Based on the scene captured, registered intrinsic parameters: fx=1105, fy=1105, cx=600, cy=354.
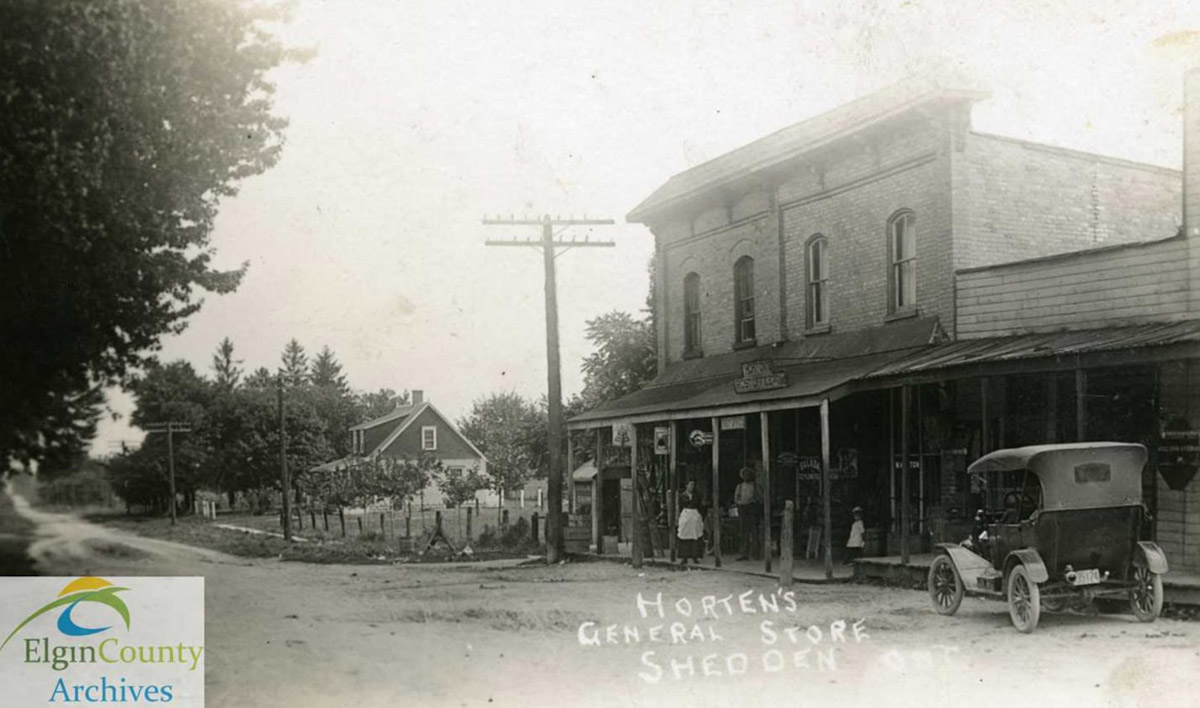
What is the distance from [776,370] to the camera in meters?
14.4

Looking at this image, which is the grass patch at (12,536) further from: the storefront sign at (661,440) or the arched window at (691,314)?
the arched window at (691,314)

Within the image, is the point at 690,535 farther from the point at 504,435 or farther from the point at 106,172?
the point at 106,172

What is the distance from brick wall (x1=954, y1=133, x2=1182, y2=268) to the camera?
1377 centimetres

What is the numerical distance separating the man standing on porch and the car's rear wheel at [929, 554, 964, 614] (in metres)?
5.52

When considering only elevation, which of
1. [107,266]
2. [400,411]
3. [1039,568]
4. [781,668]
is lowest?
[781,668]

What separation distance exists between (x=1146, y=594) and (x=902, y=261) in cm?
626

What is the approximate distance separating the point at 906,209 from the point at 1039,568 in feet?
21.2

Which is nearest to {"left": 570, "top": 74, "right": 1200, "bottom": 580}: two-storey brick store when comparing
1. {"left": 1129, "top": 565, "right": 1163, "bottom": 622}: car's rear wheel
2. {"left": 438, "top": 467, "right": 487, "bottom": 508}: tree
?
{"left": 1129, "top": 565, "right": 1163, "bottom": 622}: car's rear wheel

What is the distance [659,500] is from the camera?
18906mm

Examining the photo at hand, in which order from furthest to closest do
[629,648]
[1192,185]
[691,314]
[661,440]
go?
[661,440] → [691,314] → [1192,185] → [629,648]

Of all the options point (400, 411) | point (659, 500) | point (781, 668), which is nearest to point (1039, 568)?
point (781, 668)

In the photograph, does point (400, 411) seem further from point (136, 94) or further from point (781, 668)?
point (781, 668)

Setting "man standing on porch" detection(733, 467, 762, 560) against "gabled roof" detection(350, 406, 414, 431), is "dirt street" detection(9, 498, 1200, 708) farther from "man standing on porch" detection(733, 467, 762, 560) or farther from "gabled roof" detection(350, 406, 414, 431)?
"man standing on porch" detection(733, 467, 762, 560)

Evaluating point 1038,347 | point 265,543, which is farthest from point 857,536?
point 265,543
